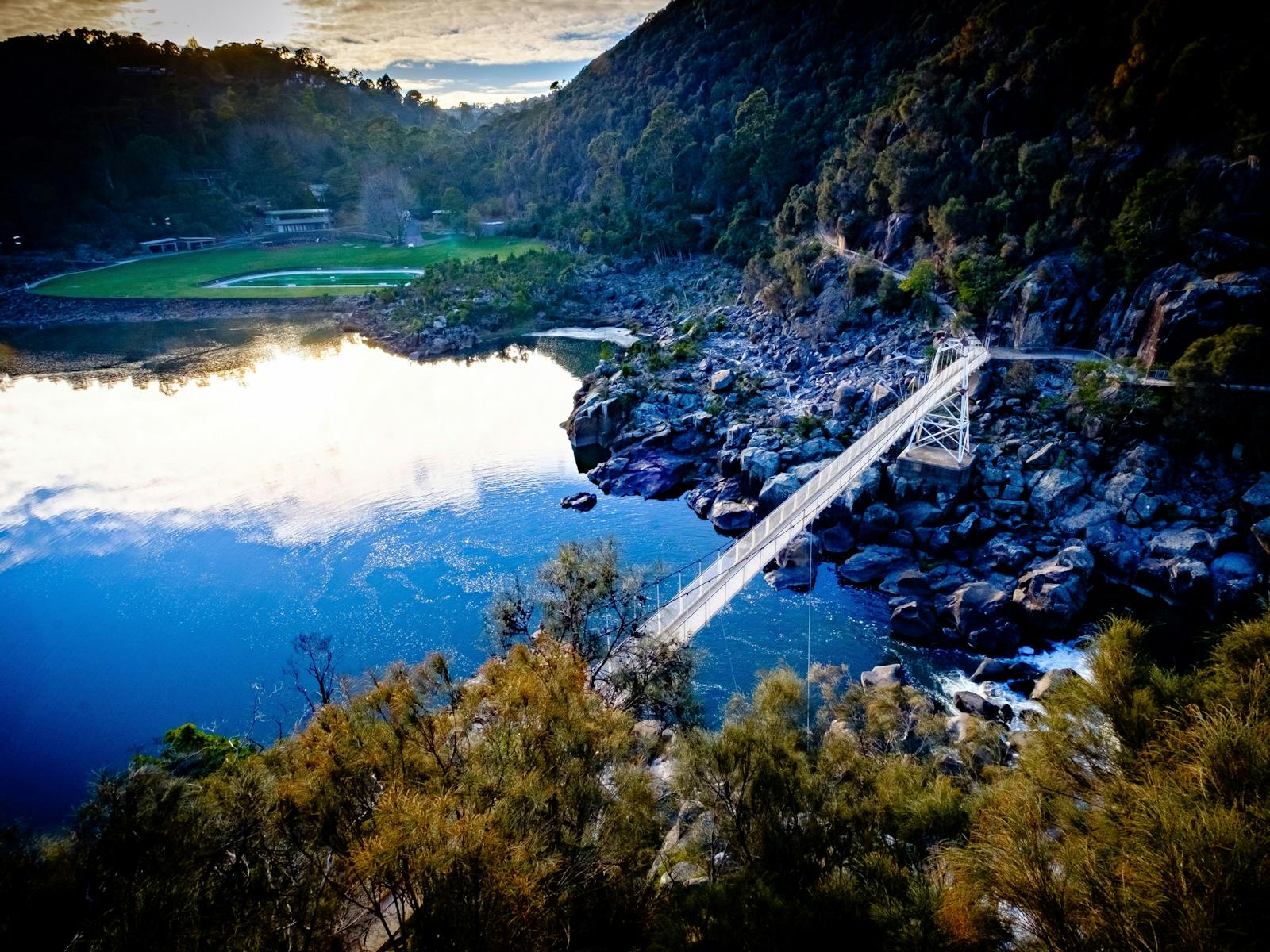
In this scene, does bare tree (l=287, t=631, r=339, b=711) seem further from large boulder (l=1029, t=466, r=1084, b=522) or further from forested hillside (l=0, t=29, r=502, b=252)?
forested hillside (l=0, t=29, r=502, b=252)

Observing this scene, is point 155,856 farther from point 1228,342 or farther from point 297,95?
point 297,95

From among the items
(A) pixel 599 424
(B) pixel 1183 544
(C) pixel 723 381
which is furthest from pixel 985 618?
(A) pixel 599 424

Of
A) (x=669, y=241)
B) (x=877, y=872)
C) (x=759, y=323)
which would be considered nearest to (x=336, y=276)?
(x=669, y=241)

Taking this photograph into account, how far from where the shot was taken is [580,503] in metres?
27.6

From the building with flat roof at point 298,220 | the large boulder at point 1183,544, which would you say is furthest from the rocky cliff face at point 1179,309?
the building with flat roof at point 298,220

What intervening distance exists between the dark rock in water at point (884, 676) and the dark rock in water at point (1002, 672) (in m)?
2.00

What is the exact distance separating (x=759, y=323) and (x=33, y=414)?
43.7 metres

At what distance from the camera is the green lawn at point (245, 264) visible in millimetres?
65000

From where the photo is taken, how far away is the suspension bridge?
58.0 feet

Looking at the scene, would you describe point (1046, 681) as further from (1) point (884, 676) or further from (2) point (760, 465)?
(2) point (760, 465)

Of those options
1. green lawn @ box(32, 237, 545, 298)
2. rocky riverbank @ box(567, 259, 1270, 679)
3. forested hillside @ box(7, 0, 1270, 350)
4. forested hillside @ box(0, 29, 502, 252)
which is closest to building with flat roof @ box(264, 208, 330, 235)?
forested hillside @ box(0, 29, 502, 252)

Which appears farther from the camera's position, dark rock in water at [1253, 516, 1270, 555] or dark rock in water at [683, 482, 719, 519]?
dark rock in water at [683, 482, 719, 519]

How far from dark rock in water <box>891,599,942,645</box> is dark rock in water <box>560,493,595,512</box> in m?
12.7

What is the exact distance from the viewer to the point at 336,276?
233 feet
